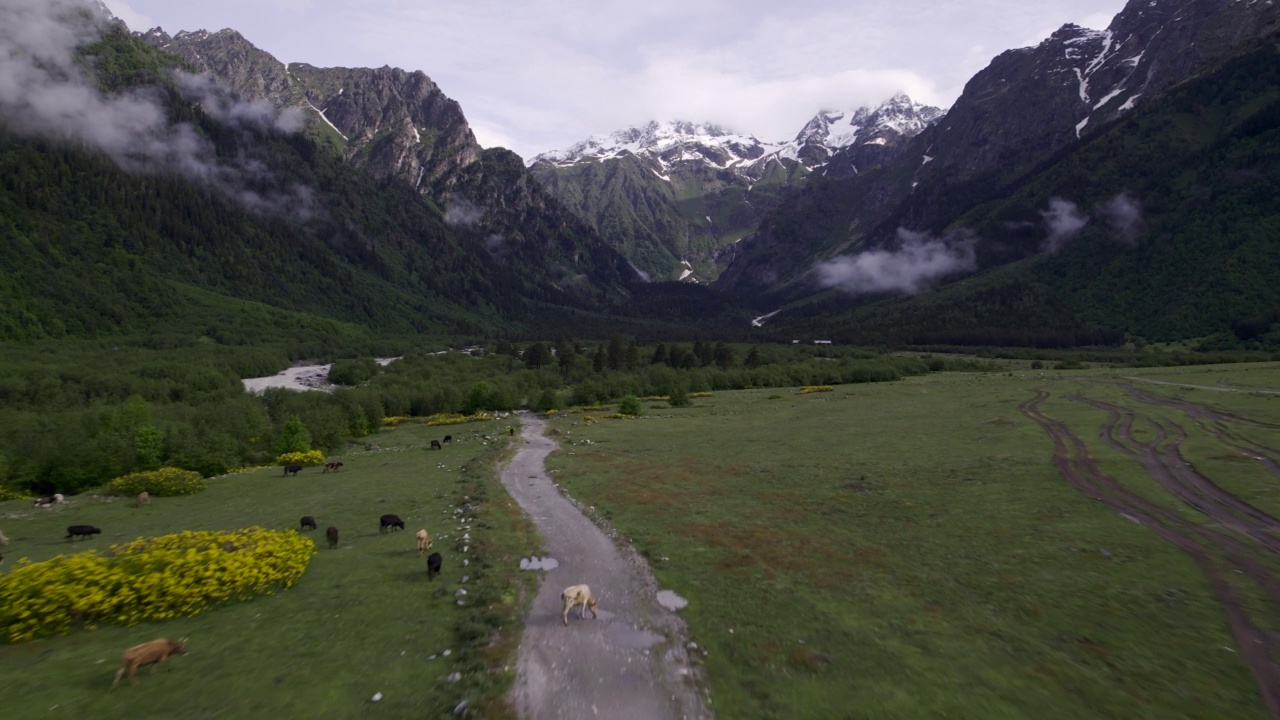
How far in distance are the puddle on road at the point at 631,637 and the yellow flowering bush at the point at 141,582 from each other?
13.2 meters

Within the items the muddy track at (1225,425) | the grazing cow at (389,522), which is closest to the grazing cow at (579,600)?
the grazing cow at (389,522)

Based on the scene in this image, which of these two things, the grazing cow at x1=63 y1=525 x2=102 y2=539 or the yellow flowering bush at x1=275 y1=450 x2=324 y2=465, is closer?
the grazing cow at x1=63 y1=525 x2=102 y2=539

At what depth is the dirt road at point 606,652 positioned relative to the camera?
1477 cm

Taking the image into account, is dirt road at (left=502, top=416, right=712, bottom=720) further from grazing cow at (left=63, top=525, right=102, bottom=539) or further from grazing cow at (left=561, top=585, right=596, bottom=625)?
grazing cow at (left=63, top=525, right=102, bottom=539)

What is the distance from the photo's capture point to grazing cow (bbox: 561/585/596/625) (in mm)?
19434

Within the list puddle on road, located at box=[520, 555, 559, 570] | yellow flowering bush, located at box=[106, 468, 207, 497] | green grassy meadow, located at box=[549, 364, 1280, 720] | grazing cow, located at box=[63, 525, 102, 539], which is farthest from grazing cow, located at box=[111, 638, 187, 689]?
yellow flowering bush, located at box=[106, 468, 207, 497]

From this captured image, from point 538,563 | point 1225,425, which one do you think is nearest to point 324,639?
point 538,563

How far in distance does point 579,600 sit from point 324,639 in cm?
801

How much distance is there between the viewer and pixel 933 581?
70.6 ft

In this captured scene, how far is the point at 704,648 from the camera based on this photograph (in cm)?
1744

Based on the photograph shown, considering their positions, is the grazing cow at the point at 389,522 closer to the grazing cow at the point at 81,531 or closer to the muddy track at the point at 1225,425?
the grazing cow at the point at 81,531

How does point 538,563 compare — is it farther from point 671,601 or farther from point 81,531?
point 81,531

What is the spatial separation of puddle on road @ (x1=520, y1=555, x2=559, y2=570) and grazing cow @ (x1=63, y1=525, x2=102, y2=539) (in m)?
24.7

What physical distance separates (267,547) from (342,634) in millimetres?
7130
